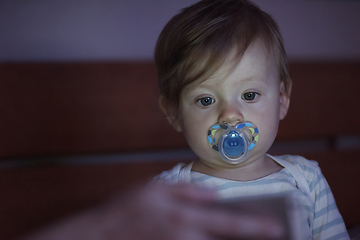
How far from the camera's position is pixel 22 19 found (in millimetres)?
1136

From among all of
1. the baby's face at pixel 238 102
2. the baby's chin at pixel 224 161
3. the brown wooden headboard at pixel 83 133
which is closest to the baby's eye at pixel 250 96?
the baby's face at pixel 238 102

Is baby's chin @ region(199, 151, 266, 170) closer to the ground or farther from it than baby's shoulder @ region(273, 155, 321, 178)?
farther from it

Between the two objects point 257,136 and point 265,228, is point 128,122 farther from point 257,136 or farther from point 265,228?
point 265,228

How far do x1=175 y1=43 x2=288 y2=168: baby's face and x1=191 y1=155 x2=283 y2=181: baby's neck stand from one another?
0.8 inches

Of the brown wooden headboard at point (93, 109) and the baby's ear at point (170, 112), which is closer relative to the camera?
the baby's ear at point (170, 112)

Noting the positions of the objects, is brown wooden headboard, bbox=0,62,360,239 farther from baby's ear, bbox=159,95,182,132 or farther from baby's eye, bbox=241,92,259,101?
baby's eye, bbox=241,92,259,101

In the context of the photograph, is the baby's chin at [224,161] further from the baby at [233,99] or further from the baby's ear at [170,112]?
the baby's ear at [170,112]

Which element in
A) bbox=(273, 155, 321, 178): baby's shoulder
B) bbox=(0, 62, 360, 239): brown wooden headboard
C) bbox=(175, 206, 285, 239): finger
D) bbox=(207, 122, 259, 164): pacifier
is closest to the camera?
bbox=(175, 206, 285, 239): finger

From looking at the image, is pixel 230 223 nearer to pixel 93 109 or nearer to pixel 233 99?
pixel 233 99

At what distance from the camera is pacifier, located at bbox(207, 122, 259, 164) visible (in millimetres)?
627

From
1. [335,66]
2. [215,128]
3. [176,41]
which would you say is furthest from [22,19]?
[335,66]

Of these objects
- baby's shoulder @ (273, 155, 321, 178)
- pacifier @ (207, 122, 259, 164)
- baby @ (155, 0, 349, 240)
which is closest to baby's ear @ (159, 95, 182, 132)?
baby @ (155, 0, 349, 240)

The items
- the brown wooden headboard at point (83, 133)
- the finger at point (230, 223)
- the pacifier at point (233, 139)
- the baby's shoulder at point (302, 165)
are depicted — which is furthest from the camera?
the brown wooden headboard at point (83, 133)

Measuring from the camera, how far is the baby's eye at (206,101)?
680mm
